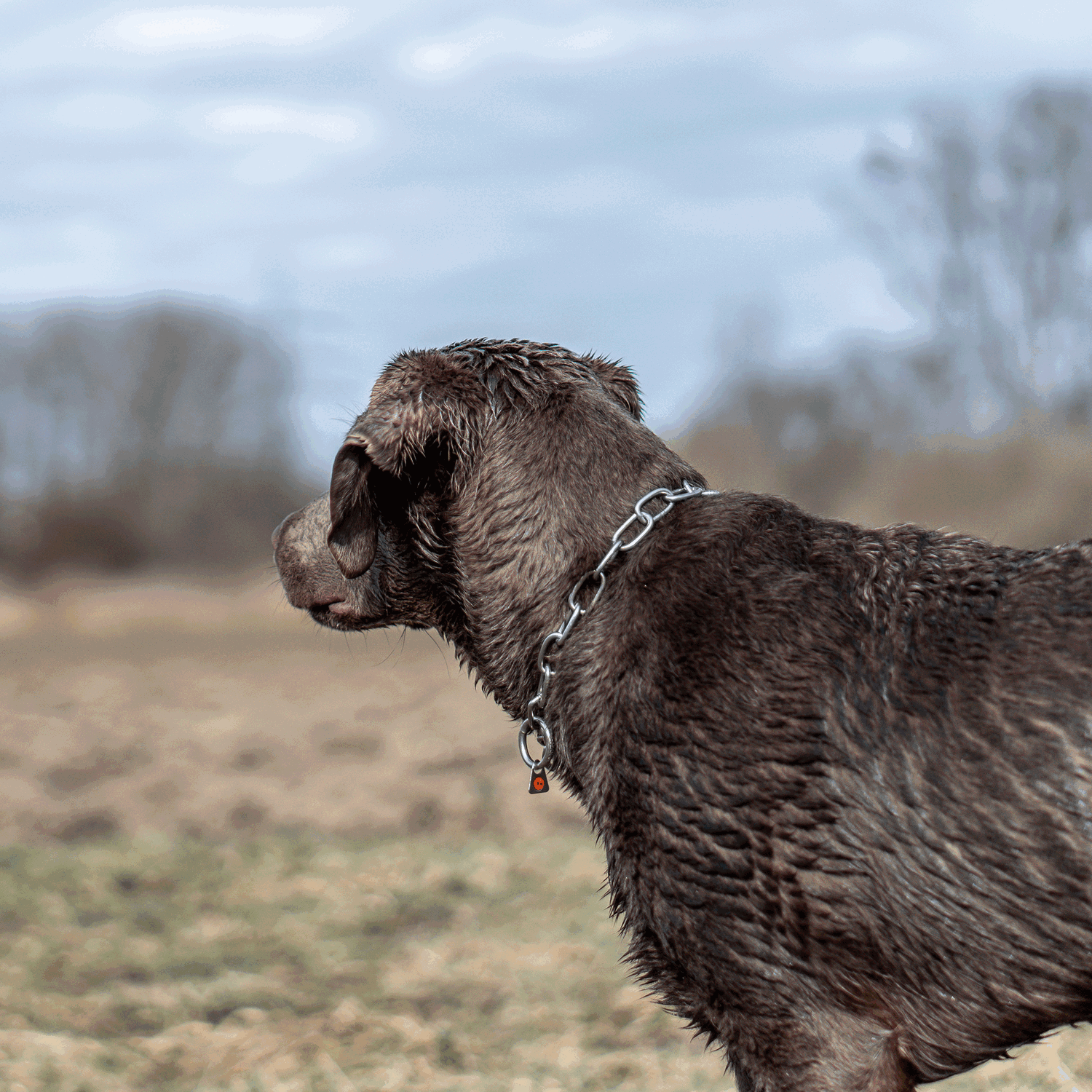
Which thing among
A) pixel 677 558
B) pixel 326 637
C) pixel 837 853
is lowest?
pixel 326 637

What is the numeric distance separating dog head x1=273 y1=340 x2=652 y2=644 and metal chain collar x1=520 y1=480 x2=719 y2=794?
0.60 feet

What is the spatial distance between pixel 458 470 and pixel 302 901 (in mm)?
4799

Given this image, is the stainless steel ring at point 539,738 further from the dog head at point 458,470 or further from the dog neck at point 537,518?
the dog head at point 458,470

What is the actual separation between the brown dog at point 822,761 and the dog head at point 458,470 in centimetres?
2

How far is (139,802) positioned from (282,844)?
1653 millimetres

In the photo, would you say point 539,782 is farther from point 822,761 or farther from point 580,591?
point 822,761

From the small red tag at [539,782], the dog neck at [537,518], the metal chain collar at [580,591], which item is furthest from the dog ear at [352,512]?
the small red tag at [539,782]

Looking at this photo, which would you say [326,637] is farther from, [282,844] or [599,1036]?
[599,1036]

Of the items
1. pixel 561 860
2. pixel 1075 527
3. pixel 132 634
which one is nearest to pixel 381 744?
pixel 561 860

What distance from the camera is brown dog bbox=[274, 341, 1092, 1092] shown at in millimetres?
2947

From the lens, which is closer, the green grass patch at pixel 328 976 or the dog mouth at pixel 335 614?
the dog mouth at pixel 335 614

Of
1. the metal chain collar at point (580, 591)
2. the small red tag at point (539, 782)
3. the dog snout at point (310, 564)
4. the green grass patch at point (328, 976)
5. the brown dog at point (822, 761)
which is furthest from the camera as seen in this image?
the green grass patch at point (328, 976)

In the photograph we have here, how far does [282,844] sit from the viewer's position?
8789 mm

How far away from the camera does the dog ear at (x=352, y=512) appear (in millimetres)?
A: 3559
